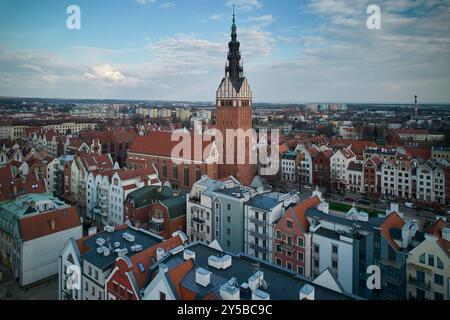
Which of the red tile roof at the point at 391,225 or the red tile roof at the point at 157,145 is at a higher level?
the red tile roof at the point at 157,145

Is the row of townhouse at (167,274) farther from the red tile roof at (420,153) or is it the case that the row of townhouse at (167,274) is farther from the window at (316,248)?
the red tile roof at (420,153)

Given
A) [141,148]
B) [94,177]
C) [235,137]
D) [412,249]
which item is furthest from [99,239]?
[141,148]

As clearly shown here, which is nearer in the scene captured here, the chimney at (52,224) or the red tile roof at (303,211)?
the red tile roof at (303,211)

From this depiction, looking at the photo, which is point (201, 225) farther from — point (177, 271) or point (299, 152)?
point (299, 152)

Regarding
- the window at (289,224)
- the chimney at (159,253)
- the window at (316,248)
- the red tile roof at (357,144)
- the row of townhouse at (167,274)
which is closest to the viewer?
the row of townhouse at (167,274)

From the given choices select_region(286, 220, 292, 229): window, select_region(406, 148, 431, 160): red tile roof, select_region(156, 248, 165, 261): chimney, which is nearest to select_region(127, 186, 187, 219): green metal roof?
select_region(286, 220, 292, 229): window

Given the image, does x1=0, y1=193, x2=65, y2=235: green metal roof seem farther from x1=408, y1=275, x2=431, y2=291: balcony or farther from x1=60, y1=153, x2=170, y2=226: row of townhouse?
x1=408, y1=275, x2=431, y2=291: balcony

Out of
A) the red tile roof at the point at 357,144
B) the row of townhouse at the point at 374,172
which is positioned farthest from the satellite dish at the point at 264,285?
the red tile roof at the point at 357,144

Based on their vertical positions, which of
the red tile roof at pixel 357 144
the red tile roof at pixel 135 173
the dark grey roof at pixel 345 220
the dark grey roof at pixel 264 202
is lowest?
the dark grey roof at pixel 345 220
